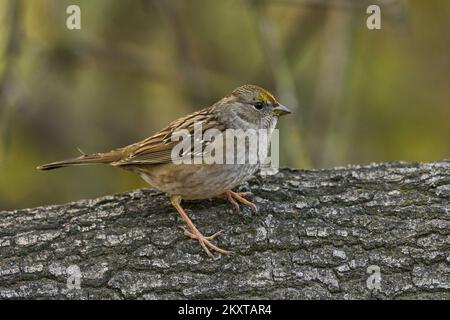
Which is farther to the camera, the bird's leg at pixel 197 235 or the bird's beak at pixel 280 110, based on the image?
the bird's beak at pixel 280 110

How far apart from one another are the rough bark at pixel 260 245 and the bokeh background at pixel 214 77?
2111mm

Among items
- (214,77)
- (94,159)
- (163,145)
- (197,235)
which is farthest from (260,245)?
(214,77)

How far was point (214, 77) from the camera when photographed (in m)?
8.54

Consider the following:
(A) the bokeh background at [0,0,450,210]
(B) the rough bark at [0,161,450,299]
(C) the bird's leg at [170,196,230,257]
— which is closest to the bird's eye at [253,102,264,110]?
(B) the rough bark at [0,161,450,299]

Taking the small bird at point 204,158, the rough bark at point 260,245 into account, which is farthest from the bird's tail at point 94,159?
the rough bark at point 260,245

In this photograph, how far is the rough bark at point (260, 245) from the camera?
4.46 meters

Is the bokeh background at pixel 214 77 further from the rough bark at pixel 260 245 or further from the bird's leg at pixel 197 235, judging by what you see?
the bird's leg at pixel 197 235

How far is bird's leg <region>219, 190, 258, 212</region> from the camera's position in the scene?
16.6 feet

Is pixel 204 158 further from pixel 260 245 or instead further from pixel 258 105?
pixel 260 245

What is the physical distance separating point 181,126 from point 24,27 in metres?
2.41

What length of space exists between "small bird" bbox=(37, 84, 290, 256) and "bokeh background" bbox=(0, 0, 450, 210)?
162cm

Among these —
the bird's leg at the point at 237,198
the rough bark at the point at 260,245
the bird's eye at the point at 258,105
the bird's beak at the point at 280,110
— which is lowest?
the rough bark at the point at 260,245

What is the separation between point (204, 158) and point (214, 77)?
351 cm
